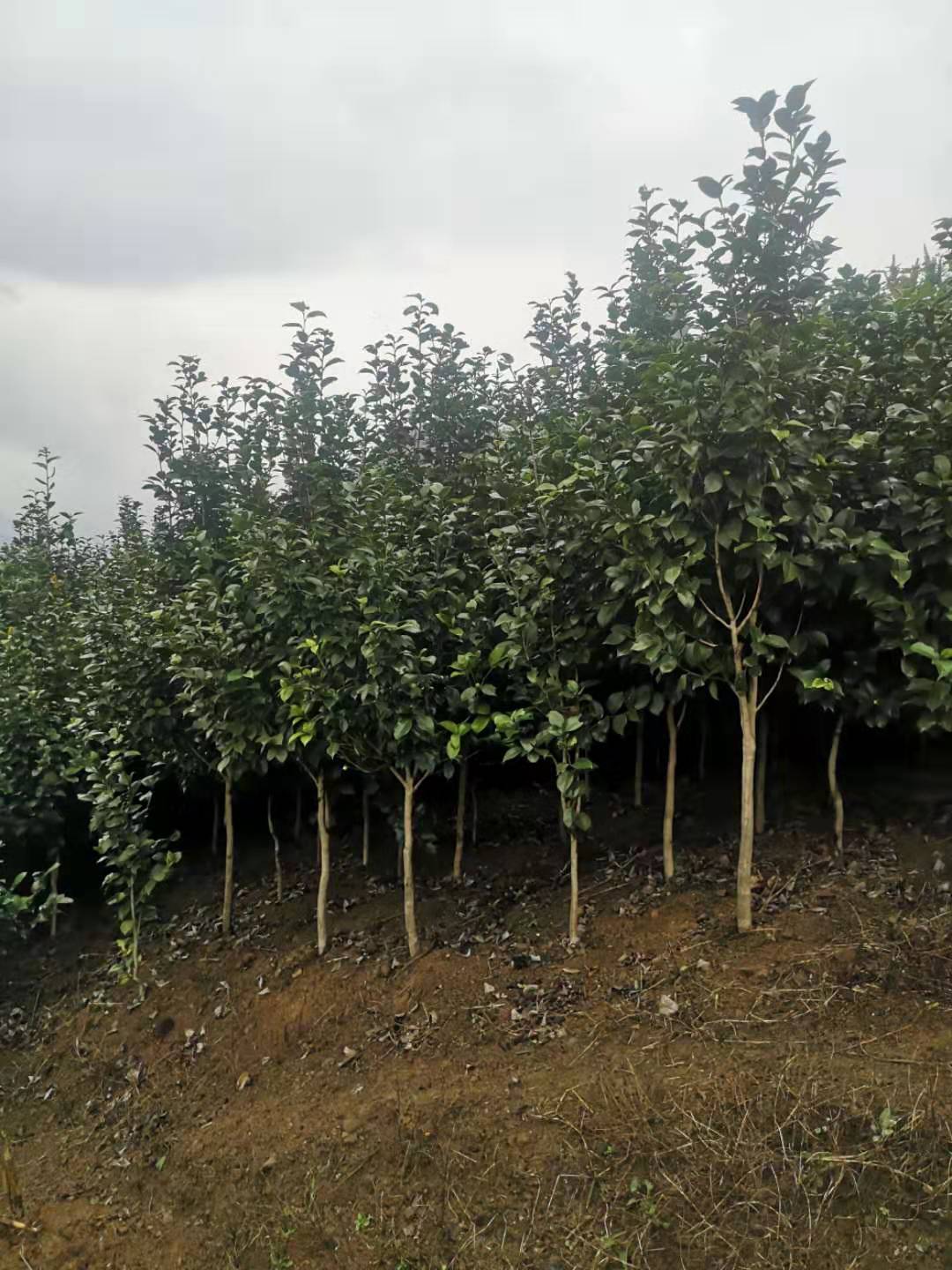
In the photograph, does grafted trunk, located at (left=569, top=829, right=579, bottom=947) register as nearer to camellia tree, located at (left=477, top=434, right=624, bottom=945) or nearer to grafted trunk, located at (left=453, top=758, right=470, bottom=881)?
camellia tree, located at (left=477, top=434, right=624, bottom=945)

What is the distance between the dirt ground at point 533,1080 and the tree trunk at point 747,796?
0.57ft

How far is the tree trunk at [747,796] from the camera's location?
4.69 m

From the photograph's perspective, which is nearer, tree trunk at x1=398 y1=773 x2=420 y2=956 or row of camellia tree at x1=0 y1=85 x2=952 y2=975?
row of camellia tree at x1=0 y1=85 x2=952 y2=975

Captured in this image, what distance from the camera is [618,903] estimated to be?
5574 millimetres

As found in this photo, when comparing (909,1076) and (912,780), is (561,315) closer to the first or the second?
(912,780)

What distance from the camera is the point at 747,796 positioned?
474 cm

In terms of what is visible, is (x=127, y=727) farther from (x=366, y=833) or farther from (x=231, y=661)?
(x=366, y=833)

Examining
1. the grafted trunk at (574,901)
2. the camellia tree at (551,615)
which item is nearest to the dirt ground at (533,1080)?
the grafted trunk at (574,901)

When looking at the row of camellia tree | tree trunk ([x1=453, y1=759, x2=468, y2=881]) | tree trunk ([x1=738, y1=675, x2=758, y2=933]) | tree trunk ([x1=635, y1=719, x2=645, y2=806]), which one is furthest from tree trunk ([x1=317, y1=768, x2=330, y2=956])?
tree trunk ([x1=738, y1=675, x2=758, y2=933])

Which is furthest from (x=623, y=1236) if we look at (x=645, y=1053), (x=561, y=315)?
(x=561, y=315)

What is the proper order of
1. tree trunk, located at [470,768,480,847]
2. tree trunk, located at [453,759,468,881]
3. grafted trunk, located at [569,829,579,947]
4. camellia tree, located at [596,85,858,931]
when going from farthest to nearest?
1. tree trunk, located at [470,768,480,847]
2. tree trunk, located at [453,759,468,881]
3. grafted trunk, located at [569,829,579,947]
4. camellia tree, located at [596,85,858,931]

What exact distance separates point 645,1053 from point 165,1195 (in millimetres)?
2731

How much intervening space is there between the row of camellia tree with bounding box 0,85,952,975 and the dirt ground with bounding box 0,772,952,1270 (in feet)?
1.41

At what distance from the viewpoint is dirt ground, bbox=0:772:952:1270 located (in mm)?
3477
